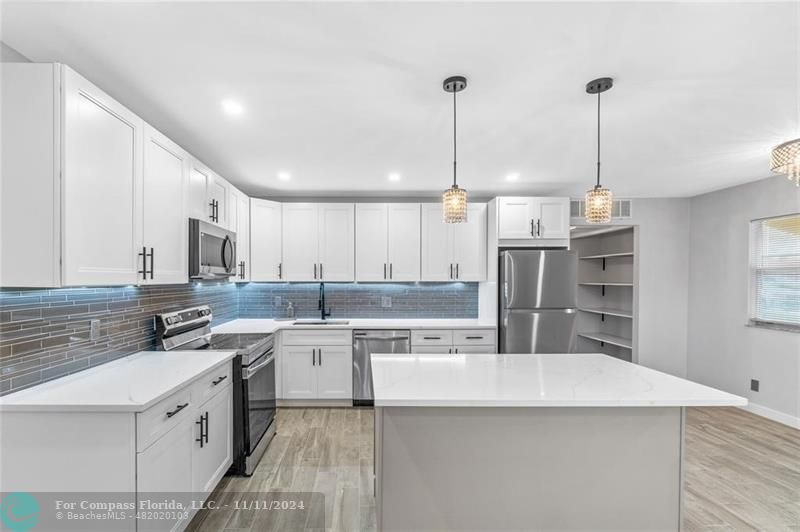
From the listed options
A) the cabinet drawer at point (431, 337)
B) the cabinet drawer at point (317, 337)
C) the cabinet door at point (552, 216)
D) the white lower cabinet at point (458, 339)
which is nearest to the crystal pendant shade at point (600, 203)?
the cabinet door at point (552, 216)

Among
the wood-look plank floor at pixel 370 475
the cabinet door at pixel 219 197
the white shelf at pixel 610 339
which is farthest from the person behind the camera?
the white shelf at pixel 610 339

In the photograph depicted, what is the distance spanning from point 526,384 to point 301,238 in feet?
10.6

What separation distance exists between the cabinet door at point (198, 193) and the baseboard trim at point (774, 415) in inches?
224

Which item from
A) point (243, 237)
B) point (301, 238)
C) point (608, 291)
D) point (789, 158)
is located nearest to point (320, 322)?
point (301, 238)

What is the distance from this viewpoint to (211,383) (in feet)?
7.41

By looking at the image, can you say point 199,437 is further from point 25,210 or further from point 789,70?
point 789,70

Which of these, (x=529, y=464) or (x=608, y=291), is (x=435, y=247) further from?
(x=608, y=291)

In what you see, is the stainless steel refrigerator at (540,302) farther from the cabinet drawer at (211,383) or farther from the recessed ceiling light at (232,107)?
the recessed ceiling light at (232,107)

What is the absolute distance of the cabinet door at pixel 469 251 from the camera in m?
4.29

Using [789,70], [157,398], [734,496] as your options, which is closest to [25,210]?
[157,398]

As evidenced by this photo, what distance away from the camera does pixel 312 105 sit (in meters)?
2.16

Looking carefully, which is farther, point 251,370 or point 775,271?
point 775,271

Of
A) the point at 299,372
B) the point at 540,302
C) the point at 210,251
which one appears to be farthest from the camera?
the point at 299,372

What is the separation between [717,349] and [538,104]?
4.14 meters
